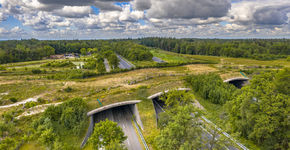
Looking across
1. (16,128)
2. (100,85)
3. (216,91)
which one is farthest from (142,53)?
(16,128)

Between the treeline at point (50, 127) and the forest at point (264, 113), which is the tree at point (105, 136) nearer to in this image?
the treeline at point (50, 127)

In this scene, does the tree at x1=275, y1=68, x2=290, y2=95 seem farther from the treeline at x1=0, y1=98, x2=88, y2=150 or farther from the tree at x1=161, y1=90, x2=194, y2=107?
the treeline at x1=0, y1=98, x2=88, y2=150

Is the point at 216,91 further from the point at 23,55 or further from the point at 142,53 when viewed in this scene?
the point at 23,55

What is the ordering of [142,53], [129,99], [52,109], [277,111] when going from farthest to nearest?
[142,53]
[129,99]
[52,109]
[277,111]

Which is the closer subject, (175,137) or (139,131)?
(175,137)

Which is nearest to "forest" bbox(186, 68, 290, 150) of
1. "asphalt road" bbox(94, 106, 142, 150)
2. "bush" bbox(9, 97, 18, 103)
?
"asphalt road" bbox(94, 106, 142, 150)

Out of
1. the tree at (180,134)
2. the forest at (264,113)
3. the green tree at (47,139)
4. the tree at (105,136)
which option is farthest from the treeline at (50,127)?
the forest at (264,113)
